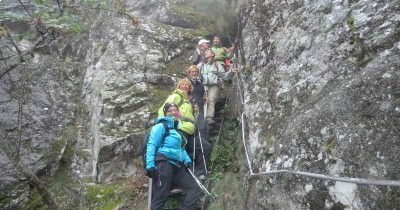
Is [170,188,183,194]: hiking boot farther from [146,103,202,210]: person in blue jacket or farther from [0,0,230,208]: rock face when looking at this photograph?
[0,0,230,208]: rock face

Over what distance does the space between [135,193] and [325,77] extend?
5.82 meters

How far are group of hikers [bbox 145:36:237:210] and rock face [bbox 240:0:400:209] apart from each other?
1.38m

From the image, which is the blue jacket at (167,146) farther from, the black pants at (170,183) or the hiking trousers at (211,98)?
the hiking trousers at (211,98)

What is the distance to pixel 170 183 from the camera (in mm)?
6246

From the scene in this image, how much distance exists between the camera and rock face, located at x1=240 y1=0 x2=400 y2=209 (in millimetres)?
3494

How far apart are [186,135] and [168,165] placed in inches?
43.1

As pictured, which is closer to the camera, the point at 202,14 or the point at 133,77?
the point at 133,77

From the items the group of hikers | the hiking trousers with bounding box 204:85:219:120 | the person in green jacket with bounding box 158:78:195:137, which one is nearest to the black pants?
the group of hikers

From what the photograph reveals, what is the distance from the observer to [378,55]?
4039mm

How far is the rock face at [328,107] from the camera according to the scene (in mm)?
3494

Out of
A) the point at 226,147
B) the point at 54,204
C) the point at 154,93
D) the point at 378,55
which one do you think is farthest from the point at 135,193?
the point at 378,55

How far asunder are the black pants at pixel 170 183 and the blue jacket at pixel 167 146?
0.53ft

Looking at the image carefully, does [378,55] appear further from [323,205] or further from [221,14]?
[221,14]

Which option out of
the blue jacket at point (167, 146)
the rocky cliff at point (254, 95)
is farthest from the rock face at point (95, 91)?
the blue jacket at point (167, 146)
